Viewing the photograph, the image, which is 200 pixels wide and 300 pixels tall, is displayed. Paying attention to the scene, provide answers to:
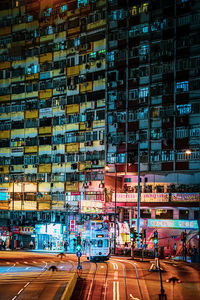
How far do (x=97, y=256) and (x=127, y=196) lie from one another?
13.7 metres

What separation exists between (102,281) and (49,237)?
120 feet

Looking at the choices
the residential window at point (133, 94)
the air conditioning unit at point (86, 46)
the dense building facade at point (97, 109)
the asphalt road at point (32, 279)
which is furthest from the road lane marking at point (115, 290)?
the air conditioning unit at point (86, 46)

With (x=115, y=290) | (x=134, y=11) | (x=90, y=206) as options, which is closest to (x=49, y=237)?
(x=90, y=206)

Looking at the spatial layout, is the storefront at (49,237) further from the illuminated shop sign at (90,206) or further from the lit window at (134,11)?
the lit window at (134,11)

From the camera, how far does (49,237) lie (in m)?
68.2

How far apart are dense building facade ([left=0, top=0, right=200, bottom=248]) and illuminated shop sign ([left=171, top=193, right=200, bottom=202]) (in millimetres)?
122

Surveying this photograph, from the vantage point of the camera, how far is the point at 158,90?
197 ft

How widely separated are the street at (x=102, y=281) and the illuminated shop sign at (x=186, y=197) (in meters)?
11.1

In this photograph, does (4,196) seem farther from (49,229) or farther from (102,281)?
(102,281)

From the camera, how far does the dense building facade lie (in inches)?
2287

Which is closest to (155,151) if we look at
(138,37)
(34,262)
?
(138,37)

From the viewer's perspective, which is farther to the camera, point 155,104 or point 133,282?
point 155,104

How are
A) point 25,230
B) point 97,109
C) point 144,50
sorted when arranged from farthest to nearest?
point 25,230 < point 97,109 < point 144,50

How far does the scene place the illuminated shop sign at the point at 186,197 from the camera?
53.3 m
